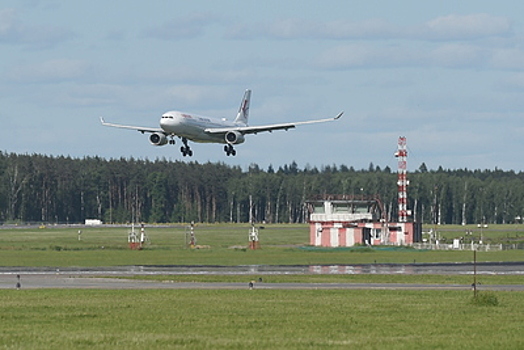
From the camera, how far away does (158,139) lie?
101125 mm

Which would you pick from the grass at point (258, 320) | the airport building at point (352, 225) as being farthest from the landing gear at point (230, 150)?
the grass at point (258, 320)

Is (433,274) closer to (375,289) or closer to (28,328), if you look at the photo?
(375,289)

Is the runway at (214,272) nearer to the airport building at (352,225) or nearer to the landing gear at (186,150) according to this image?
the landing gear at (186,150)

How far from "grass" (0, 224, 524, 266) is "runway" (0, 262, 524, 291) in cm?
900

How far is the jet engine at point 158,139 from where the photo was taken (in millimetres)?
101025

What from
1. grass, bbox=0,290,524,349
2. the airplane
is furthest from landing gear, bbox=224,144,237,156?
grass, bbox=0,290,524,349

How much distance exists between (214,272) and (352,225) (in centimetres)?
5448

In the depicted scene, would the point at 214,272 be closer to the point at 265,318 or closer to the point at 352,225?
the point at 265,318

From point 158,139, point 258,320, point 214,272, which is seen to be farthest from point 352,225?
point 258,320

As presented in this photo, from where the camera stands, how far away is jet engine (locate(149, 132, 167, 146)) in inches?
3977

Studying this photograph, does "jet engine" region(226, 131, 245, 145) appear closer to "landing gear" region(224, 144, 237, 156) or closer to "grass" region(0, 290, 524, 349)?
"landing gear" region(224, 144, 237, 156)

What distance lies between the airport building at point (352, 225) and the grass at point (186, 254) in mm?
7237

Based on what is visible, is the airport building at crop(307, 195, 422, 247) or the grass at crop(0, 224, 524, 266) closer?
the grass at crop(0, 224, 524, 266)

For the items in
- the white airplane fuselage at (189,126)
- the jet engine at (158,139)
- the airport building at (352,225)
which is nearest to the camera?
the white airplane fuselage at (189,126)
